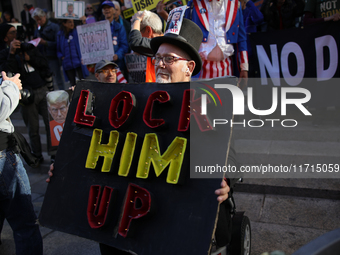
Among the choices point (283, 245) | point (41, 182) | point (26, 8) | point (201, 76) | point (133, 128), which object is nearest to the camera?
point (133, 128)

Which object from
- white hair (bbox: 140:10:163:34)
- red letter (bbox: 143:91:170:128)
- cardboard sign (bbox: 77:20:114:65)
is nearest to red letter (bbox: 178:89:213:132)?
red letter (bbox: 143:91:170:128)

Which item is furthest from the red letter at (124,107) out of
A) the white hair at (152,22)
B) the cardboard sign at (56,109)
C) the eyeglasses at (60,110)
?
the eyeglasses at (60,110)

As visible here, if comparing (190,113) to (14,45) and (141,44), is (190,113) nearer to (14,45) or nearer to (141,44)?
(141,44)

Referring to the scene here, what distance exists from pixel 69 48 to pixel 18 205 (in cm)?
452

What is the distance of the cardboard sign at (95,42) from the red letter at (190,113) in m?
4.29

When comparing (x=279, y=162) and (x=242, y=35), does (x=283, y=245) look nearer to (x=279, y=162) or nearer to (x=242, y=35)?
(x=279, y=162)

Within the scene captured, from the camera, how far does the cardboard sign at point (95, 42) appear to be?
577 cm

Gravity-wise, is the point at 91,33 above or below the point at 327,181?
above

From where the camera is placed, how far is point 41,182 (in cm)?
505

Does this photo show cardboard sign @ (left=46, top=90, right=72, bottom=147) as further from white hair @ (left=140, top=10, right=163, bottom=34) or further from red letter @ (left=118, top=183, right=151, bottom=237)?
red letter @ (left=118, top=183, right=151, bottom=237)

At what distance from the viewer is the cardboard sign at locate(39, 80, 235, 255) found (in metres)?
1.71

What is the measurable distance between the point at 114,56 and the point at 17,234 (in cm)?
395

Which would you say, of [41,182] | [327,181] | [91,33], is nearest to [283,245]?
[327,181]

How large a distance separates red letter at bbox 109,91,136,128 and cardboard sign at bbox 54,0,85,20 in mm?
4785
